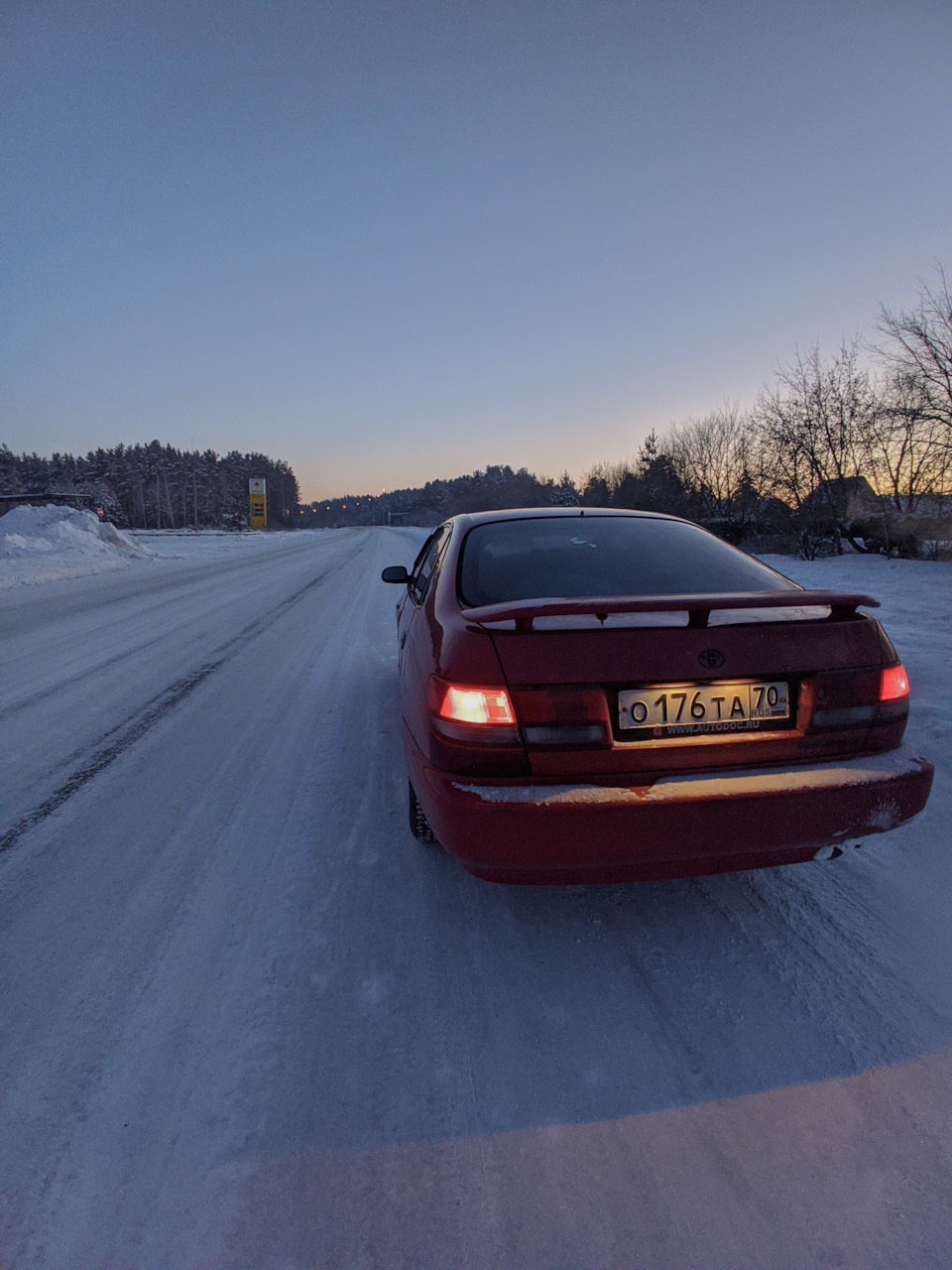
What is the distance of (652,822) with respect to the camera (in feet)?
5.63

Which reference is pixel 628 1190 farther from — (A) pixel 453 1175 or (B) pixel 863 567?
(B) pixel 863 567

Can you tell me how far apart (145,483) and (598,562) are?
92946mm

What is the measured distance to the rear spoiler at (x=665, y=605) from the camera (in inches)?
72.1

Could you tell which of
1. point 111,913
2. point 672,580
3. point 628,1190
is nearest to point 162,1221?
point 628,1190

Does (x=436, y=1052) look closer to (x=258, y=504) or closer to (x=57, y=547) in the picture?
(x=57, y=547)

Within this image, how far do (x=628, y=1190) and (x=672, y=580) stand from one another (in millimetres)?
1886

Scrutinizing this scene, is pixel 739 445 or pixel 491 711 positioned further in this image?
pixel 739 445

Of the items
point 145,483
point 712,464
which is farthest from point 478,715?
point 145,483

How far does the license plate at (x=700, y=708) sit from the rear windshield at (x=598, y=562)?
1.93 feet

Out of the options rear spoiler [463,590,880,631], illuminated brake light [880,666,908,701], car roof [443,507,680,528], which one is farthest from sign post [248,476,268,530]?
Result: illuminated brake light [880,666,908,701]

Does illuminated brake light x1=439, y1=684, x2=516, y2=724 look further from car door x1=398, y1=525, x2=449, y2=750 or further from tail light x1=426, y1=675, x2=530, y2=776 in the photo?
car door x1=398, y1=525, x2=449, y2=750

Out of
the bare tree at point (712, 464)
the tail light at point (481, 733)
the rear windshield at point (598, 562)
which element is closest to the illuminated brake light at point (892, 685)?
the rear windshield at point (598, 562)

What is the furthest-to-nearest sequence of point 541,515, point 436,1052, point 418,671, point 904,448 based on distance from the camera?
1. point 904,448
2. point 541,515
3. point 418,671
4. point 436,1052

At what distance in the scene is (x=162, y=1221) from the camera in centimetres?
127
